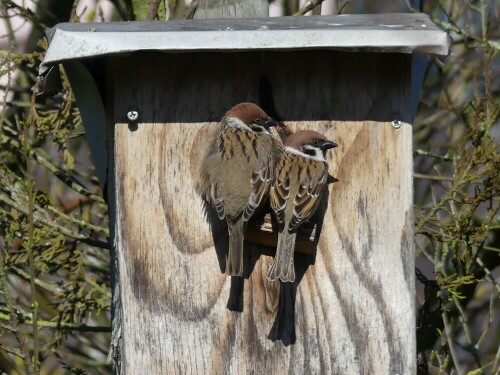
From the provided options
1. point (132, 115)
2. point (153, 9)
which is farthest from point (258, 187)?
point (153, 9)

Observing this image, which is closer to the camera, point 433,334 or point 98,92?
point 98,92

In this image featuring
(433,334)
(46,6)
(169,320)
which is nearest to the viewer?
(169,320)

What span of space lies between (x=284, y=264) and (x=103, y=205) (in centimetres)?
203

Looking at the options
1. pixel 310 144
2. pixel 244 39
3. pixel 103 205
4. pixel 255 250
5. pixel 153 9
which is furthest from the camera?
pixel 103 205

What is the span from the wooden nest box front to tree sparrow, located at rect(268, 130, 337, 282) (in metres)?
0.14

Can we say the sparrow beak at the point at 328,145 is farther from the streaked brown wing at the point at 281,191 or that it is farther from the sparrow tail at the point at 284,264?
the sparrow tail at the point at 284,264

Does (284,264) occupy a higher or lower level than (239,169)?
lower

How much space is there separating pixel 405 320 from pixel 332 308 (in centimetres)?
24

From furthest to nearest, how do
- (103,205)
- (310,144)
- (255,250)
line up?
(103,205) < (255,250) < (310,144)

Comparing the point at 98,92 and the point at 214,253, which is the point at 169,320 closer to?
the point at 214,253

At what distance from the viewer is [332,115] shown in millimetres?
3193

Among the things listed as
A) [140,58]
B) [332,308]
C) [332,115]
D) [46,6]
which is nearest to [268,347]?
[332,308]

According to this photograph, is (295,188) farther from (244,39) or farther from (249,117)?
(244,39)

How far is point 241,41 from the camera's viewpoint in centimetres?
293
